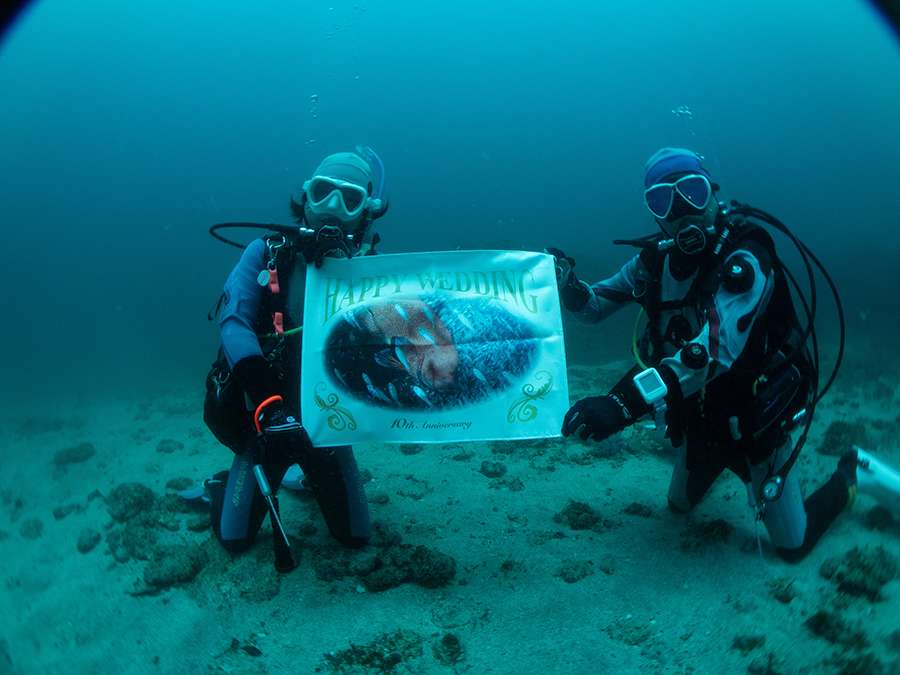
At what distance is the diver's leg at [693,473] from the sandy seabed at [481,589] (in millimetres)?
169

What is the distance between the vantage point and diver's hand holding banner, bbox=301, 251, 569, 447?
2.76m

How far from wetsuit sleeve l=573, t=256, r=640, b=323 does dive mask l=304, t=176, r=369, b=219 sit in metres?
1.91

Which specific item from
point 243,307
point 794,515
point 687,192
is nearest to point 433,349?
point 243,307

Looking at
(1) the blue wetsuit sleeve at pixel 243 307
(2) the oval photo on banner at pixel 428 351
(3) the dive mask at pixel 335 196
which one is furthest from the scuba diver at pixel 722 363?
(1) the blue wetsuit sleeve at pixel 243 307

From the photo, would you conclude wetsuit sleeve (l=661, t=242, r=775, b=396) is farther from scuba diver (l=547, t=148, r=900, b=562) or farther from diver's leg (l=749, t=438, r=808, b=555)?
diver's leg (l=749, t=438, r=808, b=555)

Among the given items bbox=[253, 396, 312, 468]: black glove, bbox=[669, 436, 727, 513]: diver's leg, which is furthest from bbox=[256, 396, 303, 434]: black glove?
bbox=[669, 436, 727, 513]: diver's leg

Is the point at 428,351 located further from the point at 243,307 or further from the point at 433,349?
the point at 243,307

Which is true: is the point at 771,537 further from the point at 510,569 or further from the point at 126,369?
the point at 126,369

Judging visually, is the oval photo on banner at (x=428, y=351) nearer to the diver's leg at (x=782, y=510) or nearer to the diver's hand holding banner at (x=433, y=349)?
the diver's hand holding banner at (x=433, y=349)

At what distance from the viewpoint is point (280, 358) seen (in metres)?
3.21

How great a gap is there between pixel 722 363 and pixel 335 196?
2.69m

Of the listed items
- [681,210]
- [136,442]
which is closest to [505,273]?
[681,210]

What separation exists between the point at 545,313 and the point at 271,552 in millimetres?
2692

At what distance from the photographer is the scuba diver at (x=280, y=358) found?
Result: 289 centimetres
